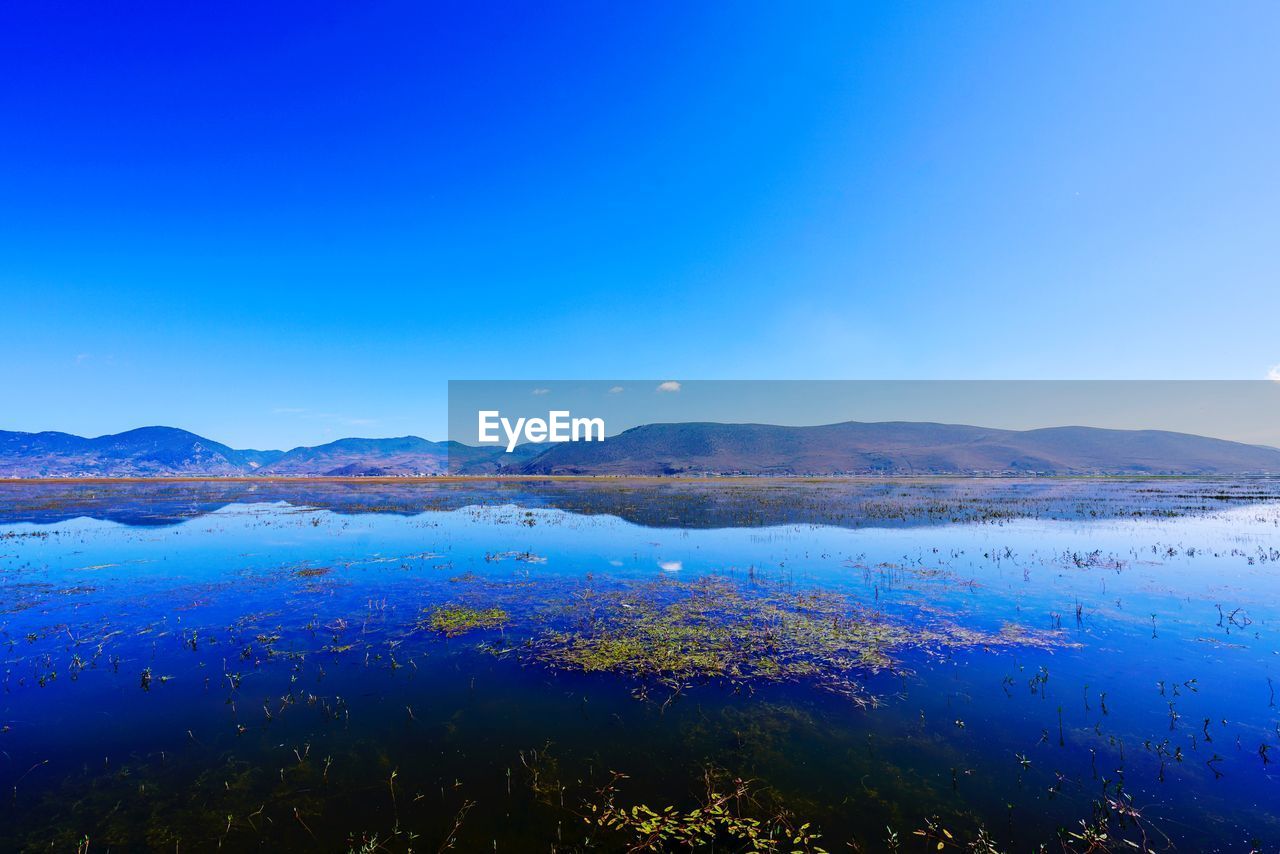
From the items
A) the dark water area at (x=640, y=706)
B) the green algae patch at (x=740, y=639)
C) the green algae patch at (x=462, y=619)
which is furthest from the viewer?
the green algae patch at (x=462, y=619)

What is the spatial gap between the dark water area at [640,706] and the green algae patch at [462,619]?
136mm

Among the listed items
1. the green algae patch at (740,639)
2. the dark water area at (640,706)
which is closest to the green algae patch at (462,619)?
the dark water area at (640,706)

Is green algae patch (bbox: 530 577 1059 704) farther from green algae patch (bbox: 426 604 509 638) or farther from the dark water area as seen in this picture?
green algae patch (bbox: 426 604 509 638)

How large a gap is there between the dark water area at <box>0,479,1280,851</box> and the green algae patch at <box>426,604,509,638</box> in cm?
14

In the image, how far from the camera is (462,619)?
50.1ft

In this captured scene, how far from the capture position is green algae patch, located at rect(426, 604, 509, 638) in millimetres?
14484

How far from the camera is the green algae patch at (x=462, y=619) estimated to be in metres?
14.5

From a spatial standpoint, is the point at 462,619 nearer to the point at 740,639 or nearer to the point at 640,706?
the point at 640,706

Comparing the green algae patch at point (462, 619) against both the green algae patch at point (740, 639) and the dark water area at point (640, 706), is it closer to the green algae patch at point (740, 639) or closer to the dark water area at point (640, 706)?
the dark water area at point (640, 706)

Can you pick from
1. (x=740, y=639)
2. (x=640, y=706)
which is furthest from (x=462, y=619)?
(x=740, y=639)

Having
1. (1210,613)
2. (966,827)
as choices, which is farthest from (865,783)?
(1210,613)

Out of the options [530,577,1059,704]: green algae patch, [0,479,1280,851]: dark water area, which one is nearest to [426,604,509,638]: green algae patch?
[0,479,1280,851]: dark water area

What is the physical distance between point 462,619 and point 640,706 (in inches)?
299

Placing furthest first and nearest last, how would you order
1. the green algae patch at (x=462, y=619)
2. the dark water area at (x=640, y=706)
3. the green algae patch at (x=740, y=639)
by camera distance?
the green algae patch at (x=462, y=619) → the green algae patch at (x=740, y=639) → the dark water area at (x=640, y=706)
